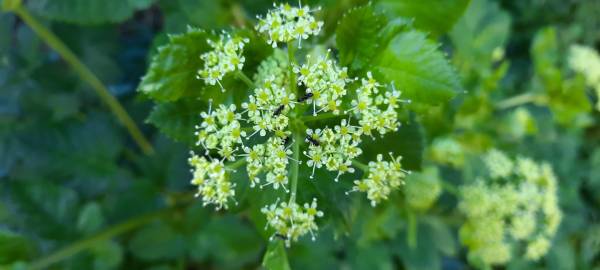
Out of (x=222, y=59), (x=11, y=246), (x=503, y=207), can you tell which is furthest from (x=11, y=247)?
(x=503, y=207)

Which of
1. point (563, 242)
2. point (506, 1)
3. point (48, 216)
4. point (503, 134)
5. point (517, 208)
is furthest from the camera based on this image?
point (506, 1)

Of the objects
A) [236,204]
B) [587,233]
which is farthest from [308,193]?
[587,233]

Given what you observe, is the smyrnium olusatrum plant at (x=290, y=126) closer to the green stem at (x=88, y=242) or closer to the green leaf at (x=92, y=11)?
the green leaf at (x=92, y=11)

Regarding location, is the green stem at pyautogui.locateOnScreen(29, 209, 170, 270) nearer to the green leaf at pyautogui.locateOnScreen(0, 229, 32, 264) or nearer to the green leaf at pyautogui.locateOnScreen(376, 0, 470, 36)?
the green leaf at pyautogui.locateOnScreen(0, 229, 32, 264)

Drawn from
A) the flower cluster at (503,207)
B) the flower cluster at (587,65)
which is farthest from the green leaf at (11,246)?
the flower cluster at (587,65)

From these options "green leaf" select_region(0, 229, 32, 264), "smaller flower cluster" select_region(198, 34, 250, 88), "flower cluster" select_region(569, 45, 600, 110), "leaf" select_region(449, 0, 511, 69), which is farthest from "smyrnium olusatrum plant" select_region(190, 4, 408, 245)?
"flower cluster" select_region(569, 45, 600, 110)

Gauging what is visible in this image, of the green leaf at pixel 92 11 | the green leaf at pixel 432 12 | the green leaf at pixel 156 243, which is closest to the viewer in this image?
the green leaf at pixel 432 12

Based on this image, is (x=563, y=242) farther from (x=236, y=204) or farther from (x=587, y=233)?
(x=236, y=204)
